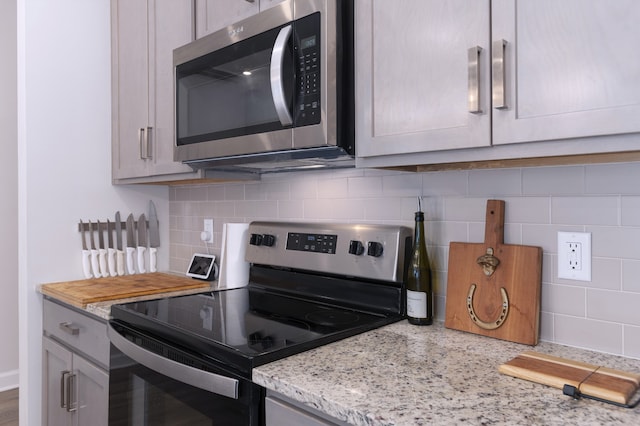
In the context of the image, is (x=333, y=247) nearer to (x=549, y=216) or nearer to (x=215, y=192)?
(x=549, y=216)

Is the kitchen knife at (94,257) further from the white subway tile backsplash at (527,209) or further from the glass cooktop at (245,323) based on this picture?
the white subway tile backsplash at (527,209)

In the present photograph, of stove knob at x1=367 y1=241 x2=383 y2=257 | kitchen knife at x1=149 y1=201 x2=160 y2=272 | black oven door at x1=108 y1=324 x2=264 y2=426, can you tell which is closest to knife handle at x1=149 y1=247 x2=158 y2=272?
kitchen knife at x1=149 y1=201 x2=160 y2=272

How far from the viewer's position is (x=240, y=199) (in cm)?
216

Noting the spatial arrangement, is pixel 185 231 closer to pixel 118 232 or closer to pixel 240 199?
pixel 118 232

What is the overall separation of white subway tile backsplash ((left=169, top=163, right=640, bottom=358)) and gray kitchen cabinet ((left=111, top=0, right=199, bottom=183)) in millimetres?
738

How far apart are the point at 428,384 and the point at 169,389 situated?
73 centimetres

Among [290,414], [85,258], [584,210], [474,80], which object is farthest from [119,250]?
[584,210]

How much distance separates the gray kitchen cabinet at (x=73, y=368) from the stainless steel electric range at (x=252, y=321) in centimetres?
17

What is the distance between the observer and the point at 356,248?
152 cm

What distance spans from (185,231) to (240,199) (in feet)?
1.61

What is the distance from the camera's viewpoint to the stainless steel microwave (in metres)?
1.28

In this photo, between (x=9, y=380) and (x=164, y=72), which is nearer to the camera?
(x=164, y=72)

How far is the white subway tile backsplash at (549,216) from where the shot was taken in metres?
1.10

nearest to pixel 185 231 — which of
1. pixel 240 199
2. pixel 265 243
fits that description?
pixel 240 199
